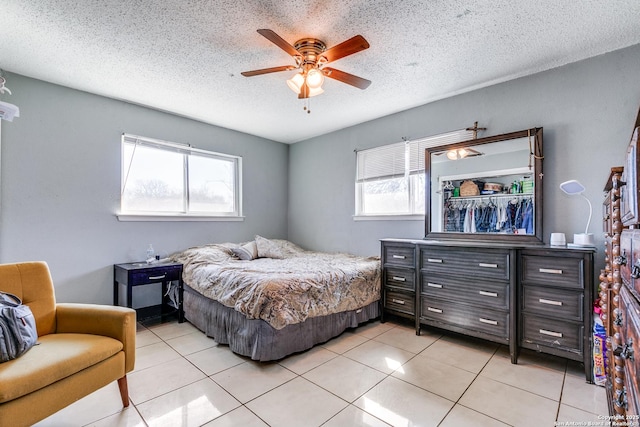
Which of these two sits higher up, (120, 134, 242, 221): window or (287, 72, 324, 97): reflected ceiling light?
(287, 72, 324, 97): reflected ceiling light

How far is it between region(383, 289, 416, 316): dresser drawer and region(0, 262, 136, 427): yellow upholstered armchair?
2.41 meters

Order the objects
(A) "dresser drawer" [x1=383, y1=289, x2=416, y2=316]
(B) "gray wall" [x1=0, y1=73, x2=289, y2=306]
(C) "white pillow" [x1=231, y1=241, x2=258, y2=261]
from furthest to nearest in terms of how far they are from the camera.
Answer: (C) "white pillow" [x1=231, y1=241, x2=258, y2=261]
(A) "dresser drawer" [x1=383, y1=289, x2=416, y2=316]
(B) "gray wall" [x1=0, y1=73, x2=289, y2=306]

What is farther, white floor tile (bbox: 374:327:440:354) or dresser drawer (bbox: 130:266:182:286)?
dresser drawer (bbox: 130:266:182:286)

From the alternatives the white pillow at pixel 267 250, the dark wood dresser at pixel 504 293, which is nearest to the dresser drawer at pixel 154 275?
the white pillow at pixel 267 250

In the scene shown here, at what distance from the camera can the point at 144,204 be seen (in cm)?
377

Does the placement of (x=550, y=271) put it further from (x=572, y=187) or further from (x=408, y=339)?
(x=408, y=339)

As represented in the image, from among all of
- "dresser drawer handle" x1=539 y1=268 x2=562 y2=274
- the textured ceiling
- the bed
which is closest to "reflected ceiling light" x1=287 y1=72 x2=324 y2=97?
the textured ceiling

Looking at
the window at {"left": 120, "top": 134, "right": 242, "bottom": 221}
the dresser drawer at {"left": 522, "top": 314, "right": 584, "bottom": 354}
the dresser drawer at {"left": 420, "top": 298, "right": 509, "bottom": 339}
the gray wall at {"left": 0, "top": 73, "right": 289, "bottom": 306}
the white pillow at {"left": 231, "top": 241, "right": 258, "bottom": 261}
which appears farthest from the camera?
the white pillow at {"left": 231, "top": 241, "right": 258, "bottom": 261}

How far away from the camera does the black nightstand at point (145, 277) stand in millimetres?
3115

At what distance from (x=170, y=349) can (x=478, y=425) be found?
8.06ft

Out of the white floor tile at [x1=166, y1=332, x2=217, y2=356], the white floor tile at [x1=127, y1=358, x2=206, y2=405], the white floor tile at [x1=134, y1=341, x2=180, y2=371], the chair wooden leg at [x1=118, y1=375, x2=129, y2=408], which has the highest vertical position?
the chair wooden leg at [x1=118, y1=375, x2=129, y2=408]

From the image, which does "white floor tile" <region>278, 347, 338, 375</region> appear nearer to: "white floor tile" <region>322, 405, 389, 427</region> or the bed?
the bed

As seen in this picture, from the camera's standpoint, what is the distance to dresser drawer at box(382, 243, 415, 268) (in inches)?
123

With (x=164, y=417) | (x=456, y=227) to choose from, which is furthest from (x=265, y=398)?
(x=456, y=227)
